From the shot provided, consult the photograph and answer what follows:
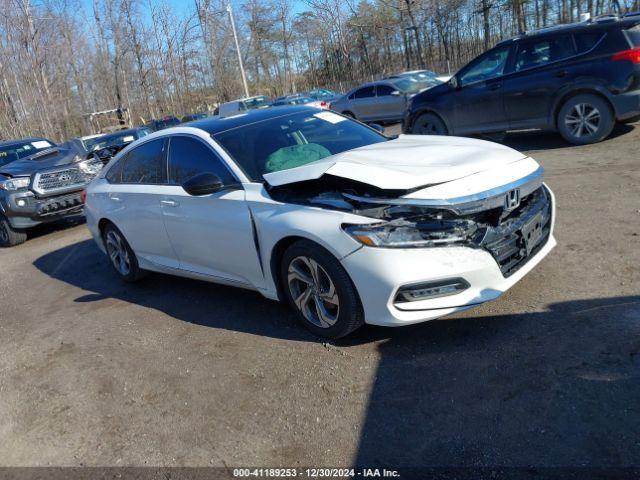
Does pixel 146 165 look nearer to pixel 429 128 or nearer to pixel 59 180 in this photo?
pixel 59 180

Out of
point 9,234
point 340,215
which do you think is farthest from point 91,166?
point 340,215

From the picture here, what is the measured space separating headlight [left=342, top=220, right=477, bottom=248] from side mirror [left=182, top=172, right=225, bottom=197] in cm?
132

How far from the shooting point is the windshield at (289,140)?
4.43m

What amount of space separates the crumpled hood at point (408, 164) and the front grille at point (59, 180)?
6.97 metres

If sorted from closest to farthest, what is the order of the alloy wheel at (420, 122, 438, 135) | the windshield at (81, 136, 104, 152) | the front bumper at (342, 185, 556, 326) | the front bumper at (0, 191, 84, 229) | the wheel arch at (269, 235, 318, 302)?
→ the front bumper at (342, 185, 556, 326) → the wheel arch at (269, 235, 318, 302) → the front bumper at (0, 191, 84, 229) → the alloy wheel at (420, 122, 438, 135) → the windshield at (81, 136, 104, 152)

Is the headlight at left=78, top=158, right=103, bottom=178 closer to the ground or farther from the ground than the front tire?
farther from the ground

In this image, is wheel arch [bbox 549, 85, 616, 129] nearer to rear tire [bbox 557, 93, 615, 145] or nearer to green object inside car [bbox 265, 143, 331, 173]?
rear tire [bbox 557, 93, 615, 145]

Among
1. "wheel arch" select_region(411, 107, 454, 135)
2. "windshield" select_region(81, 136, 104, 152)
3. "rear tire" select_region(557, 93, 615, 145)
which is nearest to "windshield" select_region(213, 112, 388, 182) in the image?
"rear tire" select_region(557, 93, 615, 145)

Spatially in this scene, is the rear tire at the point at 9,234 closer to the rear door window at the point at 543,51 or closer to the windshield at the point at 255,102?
the rear door window at the point at 543,51

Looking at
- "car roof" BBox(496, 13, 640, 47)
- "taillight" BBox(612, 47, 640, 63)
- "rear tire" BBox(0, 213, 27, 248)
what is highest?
"car roof" BBox(496, 13, 640, 47)

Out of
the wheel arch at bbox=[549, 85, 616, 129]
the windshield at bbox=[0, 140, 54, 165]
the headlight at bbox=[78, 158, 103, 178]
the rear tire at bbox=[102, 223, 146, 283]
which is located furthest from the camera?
the windshield at bbox=[0, 140, 54, 165]

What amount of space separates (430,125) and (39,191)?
7.18 m

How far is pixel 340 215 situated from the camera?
3545mm

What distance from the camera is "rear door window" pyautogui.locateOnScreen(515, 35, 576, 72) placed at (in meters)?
8.50
